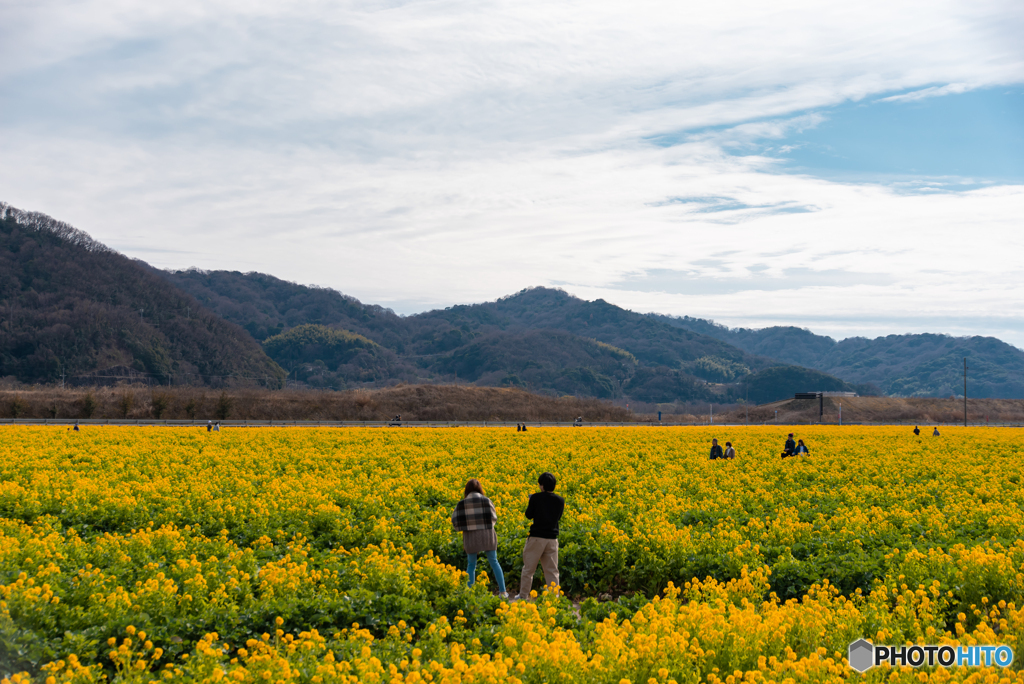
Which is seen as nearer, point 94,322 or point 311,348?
point 94,322

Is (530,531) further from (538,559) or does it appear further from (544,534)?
(538,559)

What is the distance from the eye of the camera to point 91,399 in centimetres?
6650

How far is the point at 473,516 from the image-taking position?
10.6 metres

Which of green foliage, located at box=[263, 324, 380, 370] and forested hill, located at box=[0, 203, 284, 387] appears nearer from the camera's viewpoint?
forested hill, located at box=[0, 203, 284, 387]

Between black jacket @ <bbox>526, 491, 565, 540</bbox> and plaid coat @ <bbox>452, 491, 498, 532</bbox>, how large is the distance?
2.17 feet

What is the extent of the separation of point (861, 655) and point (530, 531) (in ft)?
15.3

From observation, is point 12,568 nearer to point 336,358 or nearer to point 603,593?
point 603,593

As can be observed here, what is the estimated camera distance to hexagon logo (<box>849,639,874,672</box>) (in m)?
7.06

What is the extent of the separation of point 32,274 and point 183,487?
157 m

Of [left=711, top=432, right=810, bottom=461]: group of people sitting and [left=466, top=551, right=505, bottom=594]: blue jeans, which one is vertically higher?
[left=711, top=432, right=810, bottom=461]: group of people sitting

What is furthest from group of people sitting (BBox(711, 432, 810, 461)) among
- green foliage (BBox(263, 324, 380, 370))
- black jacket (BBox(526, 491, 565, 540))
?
Result: green foliage (BBox(263, 324, 380, 370))

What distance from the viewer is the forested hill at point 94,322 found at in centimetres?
12056

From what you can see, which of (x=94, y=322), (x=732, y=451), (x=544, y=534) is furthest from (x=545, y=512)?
(x=94, y=322)

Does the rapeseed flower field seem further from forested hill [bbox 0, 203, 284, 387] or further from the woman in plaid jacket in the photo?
forested hill [bbox 0, 203, 284, 387]
